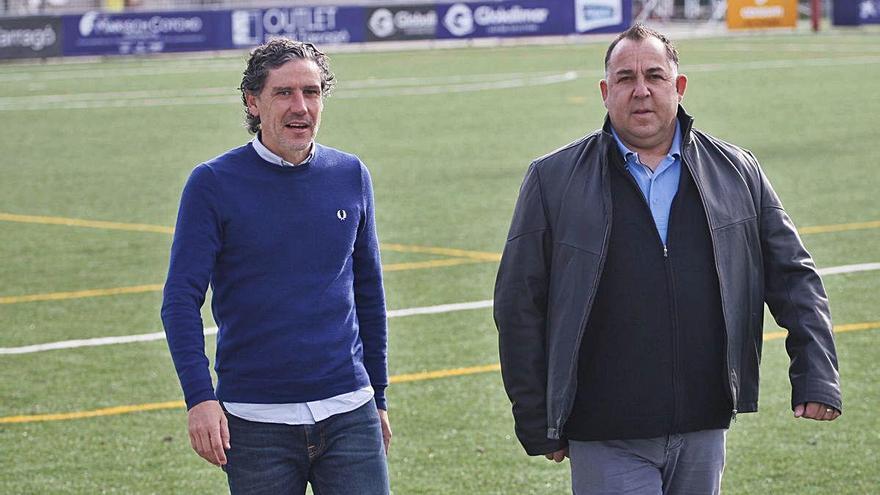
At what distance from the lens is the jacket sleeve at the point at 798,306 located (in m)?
4.77

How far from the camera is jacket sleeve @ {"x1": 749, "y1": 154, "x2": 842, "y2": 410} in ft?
15.6

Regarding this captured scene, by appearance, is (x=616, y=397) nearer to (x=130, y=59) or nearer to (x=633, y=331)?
(x=633, y=331)

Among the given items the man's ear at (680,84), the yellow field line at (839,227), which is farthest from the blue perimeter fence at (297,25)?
the man's ear at (680,84)

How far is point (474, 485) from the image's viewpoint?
7375mm

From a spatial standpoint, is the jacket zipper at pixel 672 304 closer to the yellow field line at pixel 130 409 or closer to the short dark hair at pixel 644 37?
the short dark hair at pixel 644 37

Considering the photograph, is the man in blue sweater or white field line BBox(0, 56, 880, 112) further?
white field line BBox(0, 56, 880, 112)

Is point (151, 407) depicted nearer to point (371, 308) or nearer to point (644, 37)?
point (371, 308)

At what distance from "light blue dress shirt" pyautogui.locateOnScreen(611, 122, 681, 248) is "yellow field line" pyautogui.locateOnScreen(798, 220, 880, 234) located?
970 centimetres

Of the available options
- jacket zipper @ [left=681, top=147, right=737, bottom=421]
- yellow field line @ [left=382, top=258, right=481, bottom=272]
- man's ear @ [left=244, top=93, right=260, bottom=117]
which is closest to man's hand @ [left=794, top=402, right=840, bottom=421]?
jacket zipper @ [left=681, top=147, right=737, bottom=421]

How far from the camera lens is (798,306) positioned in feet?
15.8

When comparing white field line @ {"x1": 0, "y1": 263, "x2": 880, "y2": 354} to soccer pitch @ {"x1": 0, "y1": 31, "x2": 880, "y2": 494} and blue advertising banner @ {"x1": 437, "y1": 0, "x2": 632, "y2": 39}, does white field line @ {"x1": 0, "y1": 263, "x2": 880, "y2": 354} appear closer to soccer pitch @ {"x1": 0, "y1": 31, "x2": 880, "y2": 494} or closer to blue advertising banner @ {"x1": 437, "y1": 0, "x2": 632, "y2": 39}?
soccer pitch @ {"x1": 0, "y1": 31, "x2": 880, "y2": 494}

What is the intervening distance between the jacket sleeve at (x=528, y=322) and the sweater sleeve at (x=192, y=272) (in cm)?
88

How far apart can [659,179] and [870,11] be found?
152ft

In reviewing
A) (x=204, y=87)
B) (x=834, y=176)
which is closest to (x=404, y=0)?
(x=204, y=87)
